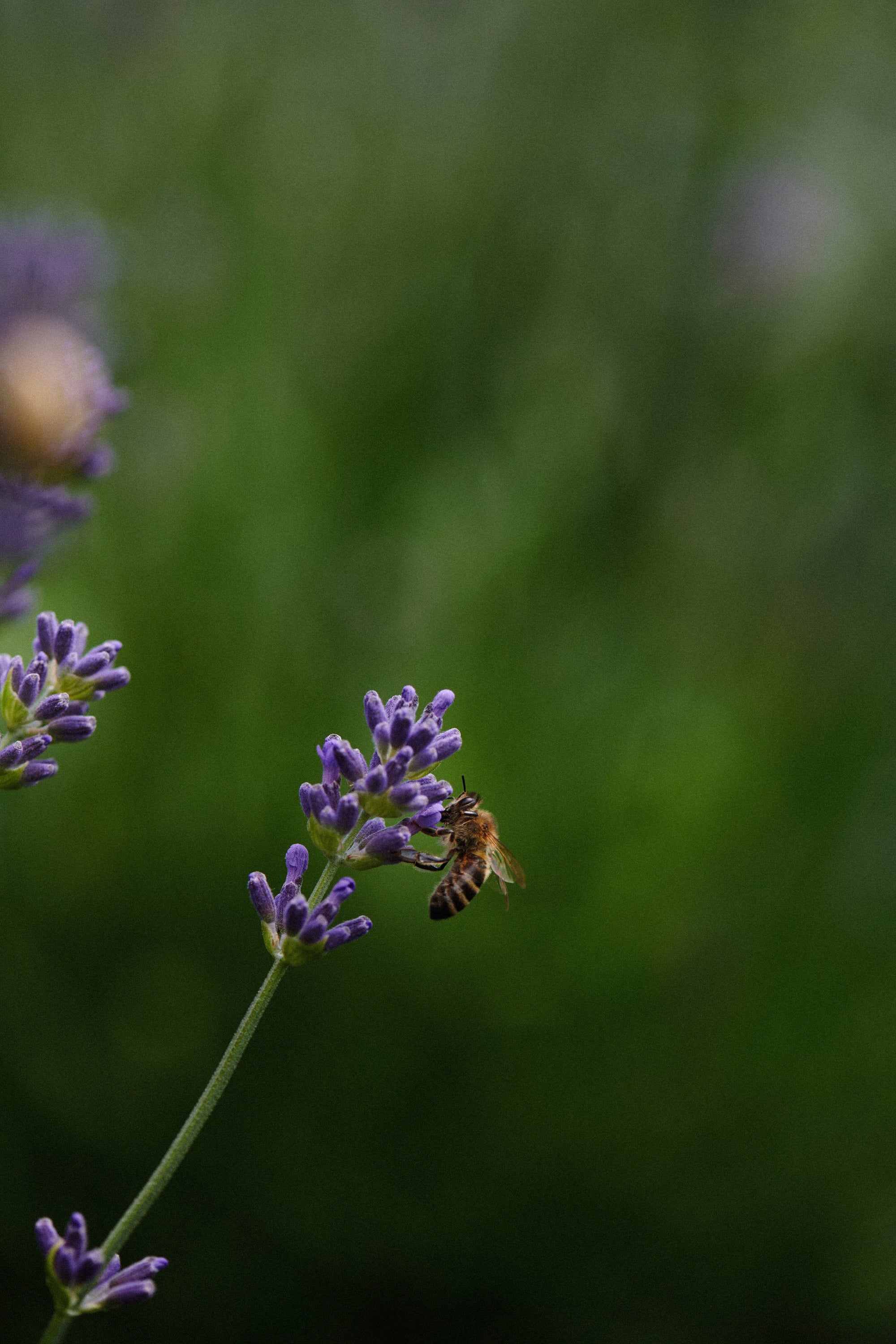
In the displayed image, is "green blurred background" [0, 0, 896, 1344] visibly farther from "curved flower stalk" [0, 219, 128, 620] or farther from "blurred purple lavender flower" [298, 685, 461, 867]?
"blurred purple lavender flower" [298, 685, 461, 867]

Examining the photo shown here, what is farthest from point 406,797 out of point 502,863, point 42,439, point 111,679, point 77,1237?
point 502,863

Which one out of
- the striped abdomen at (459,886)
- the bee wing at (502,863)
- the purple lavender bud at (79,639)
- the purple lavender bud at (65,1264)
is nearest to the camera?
the purple lavender bud at (65,1264)

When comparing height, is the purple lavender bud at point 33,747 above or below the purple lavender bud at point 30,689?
below

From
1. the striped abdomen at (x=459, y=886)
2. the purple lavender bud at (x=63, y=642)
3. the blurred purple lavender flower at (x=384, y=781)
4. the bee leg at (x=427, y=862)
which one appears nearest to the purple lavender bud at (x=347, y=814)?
the blurred purple lavender flower at (x=384, y=781)

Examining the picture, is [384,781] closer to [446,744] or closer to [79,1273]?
[446,744]

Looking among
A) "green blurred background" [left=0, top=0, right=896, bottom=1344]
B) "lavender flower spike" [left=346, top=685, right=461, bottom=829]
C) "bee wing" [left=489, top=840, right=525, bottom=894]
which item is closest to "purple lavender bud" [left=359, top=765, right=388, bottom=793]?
"lavender flower spike" [left=346, top=685, right=461, bottom=829]

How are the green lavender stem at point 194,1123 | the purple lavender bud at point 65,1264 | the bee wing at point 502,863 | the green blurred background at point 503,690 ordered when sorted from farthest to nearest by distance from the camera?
the green blurred background at point 503,690 → the bee wing at point 502,863 → the purple lavender bud at point 65,1264 → the green lavender stem at point 194,1123

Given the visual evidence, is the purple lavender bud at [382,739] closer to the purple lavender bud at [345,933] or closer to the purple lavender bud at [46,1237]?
the purple lavender bud at [345,933]

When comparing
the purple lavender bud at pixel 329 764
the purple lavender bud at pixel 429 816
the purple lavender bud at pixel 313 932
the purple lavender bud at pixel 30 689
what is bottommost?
the purple lavender bud at pixel 313 932
